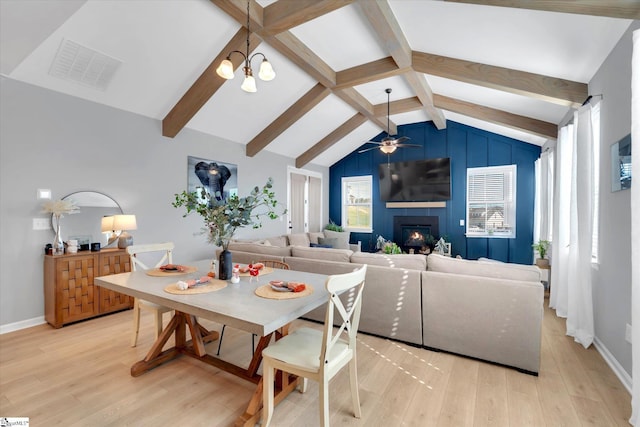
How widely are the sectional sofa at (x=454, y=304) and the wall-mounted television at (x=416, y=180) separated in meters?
4.55

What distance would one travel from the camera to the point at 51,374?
232 cm

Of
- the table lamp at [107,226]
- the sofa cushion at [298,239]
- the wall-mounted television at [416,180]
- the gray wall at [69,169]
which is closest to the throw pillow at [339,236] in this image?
the sofa cushion at [298,239]

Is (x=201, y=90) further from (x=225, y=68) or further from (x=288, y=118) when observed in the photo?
(x=225, y=68)

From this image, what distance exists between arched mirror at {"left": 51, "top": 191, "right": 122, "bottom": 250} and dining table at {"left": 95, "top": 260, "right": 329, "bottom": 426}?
1891mm

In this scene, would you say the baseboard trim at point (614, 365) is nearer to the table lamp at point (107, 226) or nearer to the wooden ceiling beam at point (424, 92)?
the wooden ceiling beam at point (424, 92)

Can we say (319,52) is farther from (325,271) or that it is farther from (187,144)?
(325,271)

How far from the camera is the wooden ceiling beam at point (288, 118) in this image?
16.2 ft

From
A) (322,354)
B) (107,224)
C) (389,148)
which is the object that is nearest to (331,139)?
(389,148)

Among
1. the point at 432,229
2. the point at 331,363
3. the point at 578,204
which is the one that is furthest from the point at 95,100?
the point at 432,229

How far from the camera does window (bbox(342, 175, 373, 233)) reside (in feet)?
26.4

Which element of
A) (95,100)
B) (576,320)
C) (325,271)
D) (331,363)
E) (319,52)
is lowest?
(576,320)

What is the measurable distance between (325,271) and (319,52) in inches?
121

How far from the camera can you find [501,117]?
15.8ft

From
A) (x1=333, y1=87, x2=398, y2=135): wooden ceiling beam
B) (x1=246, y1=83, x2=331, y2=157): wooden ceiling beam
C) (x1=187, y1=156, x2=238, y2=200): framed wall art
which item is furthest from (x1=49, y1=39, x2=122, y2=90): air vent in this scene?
(x1=333, y1=87, x2=398, y2=135): wooden ceiling beam
